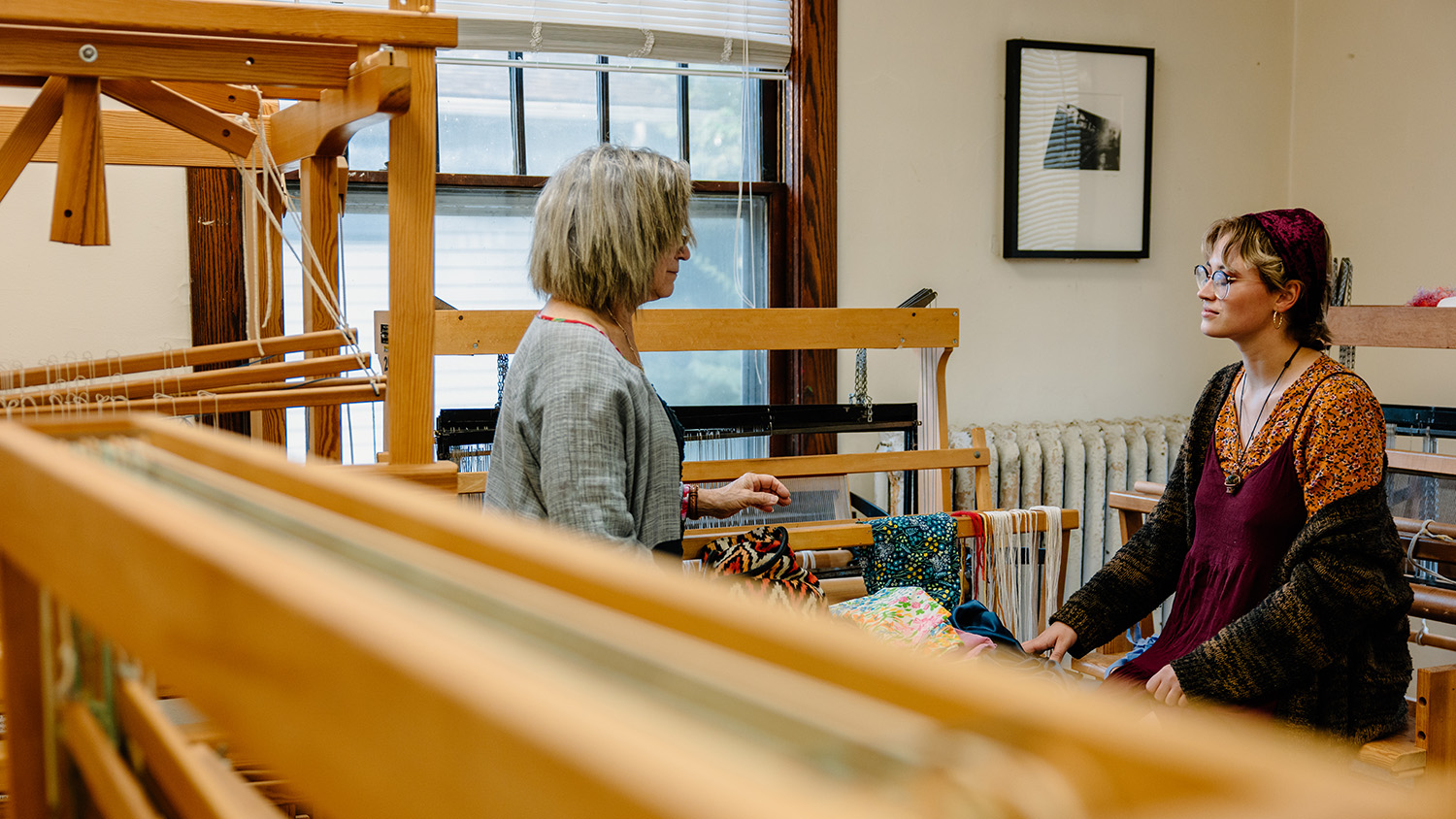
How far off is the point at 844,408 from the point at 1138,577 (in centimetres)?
72

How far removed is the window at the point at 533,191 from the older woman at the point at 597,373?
4.93ft

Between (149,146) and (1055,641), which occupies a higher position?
(149,146)

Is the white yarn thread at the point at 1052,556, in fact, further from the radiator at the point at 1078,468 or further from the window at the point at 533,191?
the window at the point at 533,191

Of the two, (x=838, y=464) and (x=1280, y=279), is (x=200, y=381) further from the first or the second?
(x=1280, y=279)

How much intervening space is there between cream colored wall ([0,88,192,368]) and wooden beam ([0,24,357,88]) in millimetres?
1771

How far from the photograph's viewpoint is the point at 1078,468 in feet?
10.8

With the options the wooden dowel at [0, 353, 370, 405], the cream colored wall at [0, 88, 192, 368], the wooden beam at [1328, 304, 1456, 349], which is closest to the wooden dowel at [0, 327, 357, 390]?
the wooden dowel at [0, 353, 370, 405]

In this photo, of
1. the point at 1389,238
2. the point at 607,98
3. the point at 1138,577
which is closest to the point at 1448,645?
the point at 1138,577

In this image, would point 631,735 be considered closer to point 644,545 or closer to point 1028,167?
point 644,545

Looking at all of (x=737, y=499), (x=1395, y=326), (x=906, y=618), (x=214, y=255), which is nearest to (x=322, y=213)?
(x=737, y=499)

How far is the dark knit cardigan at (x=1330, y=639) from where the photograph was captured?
5.43 feet

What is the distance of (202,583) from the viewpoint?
260mm

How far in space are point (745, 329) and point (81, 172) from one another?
1411mm

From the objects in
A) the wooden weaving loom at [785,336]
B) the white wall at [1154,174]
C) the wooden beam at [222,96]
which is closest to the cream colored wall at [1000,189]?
the white wall at [1154,174]
